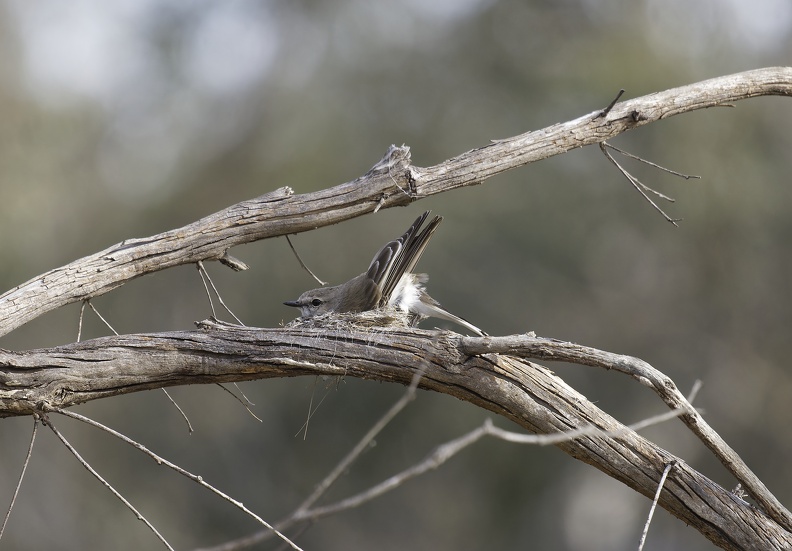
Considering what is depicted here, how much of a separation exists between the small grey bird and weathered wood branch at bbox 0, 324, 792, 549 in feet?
5.64

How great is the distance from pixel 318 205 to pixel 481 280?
11.8 metres

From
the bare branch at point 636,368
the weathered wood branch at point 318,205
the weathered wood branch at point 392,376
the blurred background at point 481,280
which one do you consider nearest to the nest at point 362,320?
the weathered wood branch at point 318,205

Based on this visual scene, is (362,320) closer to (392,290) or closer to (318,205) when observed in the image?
(392,290)

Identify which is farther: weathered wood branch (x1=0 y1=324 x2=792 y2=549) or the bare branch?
weathered wood branch (x1=0 y1=324 x2=792 y2=549)

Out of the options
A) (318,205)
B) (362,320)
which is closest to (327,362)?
(318,205)

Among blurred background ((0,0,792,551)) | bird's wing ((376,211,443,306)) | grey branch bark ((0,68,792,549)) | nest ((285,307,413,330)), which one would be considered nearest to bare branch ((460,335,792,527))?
grey branch bark ((0,68,792,549))

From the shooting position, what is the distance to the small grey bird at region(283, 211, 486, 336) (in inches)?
229

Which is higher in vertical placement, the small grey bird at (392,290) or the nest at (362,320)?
the small grey bird at (392,290)

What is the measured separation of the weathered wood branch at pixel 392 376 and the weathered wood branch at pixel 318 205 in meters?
0.35

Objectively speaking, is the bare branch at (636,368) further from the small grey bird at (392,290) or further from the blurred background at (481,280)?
the blurred background at (481,280)

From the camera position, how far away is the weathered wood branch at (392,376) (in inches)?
146

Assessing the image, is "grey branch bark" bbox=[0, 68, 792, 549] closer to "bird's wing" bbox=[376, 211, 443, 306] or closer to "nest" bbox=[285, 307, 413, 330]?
"nest" bbox=[285, 307, 413, 330]

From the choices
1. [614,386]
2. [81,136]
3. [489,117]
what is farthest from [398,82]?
[614,386]

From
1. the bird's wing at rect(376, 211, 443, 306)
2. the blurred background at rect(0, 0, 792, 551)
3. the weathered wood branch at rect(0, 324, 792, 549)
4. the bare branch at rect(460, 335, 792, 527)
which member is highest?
the blurred background at rect(0, 0, 792, 551)
